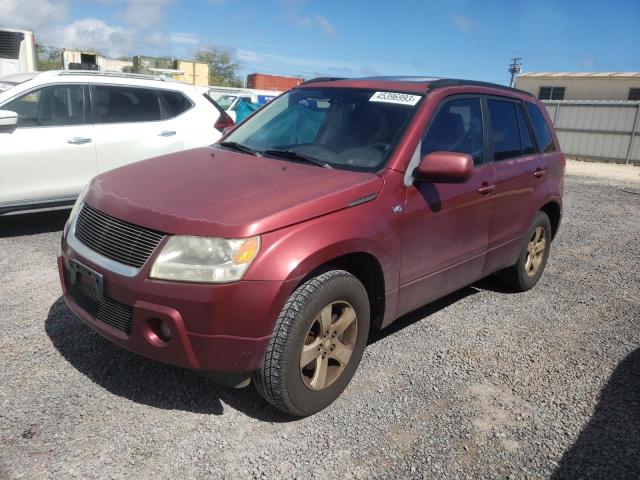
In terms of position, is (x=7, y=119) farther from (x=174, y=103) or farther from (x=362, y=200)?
(x=362, y=200)

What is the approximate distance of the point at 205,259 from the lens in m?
2.51

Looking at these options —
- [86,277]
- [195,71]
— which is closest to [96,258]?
[86,277]

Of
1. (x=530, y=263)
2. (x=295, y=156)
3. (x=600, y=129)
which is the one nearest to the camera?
(x=295, y=156)

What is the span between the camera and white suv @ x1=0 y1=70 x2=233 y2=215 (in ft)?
18.7

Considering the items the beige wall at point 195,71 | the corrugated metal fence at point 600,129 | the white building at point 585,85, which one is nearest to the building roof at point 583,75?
the white building at point 585,85

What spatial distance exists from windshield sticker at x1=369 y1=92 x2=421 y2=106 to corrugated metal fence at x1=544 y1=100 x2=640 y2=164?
18.1 meters

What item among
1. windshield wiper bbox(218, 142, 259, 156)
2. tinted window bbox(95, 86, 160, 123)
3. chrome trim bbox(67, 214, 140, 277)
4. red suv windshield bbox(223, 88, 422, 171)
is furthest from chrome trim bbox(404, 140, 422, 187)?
tinted window bbox(95, 86, 160, 123)

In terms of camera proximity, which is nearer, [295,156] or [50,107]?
[295,156]

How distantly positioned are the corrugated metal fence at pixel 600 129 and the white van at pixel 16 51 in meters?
17.7

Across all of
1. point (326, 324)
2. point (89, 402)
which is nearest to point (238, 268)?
point (326, 324)

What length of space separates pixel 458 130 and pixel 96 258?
8.16 feet

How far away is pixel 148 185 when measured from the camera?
9.93 ft

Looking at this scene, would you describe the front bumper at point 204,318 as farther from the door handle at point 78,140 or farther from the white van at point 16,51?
the white van at point 16,51

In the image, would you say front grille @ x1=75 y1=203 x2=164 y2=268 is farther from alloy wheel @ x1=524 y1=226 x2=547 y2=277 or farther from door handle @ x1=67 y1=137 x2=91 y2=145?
alloy wheel @ x1=524 y1=226 x2=547 y2=277
